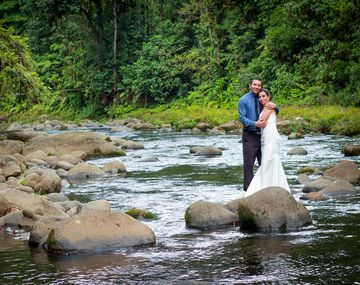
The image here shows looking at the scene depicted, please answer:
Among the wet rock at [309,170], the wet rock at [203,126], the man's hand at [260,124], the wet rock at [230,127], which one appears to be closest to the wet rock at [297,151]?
the wet rock at [309,170]

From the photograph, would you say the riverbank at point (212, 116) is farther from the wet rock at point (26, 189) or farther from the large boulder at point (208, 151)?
the wet rock at point (26, 189)

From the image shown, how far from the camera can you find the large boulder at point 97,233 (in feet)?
29.5

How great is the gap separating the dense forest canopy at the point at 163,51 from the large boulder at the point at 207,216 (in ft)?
60.9

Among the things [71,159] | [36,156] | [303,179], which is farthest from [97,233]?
[36,156]

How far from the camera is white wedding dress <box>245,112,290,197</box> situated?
37.3 ft

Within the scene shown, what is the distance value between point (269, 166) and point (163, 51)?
33711 millimetres

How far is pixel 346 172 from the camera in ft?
47.0

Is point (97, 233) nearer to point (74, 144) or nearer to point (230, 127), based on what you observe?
point (74, 144)

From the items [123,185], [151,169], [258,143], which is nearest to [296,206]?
[258,143]

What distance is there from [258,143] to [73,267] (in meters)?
4.63

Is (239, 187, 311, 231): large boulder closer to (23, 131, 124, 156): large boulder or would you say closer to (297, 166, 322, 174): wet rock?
(297, 166, 322, 174): wet rock

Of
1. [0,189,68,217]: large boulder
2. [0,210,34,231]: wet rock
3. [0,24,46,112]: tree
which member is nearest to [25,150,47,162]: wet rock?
[0,24,46,112]: tree

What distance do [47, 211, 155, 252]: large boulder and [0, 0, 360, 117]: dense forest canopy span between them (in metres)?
20.3

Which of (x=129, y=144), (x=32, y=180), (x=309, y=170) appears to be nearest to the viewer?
(x=32, y=180)
